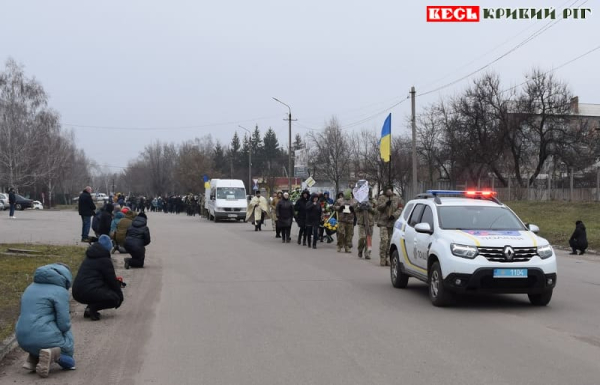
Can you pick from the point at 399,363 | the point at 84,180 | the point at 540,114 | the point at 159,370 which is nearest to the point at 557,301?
the point at 399,363

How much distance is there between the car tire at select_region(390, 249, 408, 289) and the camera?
11788mm

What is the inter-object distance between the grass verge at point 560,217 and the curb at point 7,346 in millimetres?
18163

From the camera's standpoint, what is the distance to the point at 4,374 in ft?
20.9

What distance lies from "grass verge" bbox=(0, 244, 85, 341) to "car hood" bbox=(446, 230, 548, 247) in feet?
20.0

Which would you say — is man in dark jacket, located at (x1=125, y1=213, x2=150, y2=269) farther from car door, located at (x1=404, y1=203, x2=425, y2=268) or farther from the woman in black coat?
the woman in black coat

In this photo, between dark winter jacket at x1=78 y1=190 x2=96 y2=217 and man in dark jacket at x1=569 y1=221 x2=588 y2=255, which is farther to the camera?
dark winter jacket at x1=78 y1=190 x2=96 y2=217

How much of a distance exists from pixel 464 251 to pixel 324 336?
8.78ft

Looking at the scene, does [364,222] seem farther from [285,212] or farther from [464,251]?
[464,251]

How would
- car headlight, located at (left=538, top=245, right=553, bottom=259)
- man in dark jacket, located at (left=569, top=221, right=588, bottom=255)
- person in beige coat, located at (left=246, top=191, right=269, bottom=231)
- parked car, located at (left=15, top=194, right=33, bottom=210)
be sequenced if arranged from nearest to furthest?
car headlight, located at (left=538, top=245, right=553, bottom=259) < man in dark jacket, located at (left=569, top=221, right=588, bottom=255) < person in beige coat, located at (left=246, top=191, right=269, bottom=231) < parked car, located at (left=15, top=194, right=33, bottom=210)

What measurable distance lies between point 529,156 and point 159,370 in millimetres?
49891

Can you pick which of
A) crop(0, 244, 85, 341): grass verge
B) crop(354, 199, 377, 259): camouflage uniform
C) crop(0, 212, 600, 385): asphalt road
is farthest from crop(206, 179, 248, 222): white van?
crop(0, 212, 600, 385): asphalt road

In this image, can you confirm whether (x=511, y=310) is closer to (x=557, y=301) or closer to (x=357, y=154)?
(x=557, y=301)

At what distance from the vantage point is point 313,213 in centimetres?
2127

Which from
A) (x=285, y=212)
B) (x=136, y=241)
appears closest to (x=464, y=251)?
(x=136, y=241)
